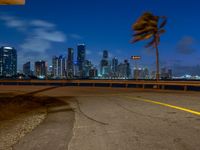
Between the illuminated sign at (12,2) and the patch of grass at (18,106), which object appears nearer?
the illuminated sign at (12,2)

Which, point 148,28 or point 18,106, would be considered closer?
point 18,106

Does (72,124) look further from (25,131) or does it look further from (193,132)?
(193,132)

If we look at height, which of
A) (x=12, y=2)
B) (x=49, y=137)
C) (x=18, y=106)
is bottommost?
(x=18, y=106)

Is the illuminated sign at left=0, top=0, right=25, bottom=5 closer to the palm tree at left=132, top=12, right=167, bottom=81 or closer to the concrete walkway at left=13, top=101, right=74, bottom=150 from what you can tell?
the concrete walkway at left=13, top=101, right=74, bottom=150

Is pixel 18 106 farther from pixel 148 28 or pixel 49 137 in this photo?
pixel 148 28

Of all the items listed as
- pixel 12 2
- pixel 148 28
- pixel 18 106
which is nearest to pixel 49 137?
pixel 12 2

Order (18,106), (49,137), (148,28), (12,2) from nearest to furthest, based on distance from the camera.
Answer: (49,137), (12,2), (18,106), (148,28)

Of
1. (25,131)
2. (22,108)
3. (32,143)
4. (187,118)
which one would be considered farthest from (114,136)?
(22,108)

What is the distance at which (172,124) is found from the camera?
858 cm

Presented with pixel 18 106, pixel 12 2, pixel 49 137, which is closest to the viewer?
pixel 49 137

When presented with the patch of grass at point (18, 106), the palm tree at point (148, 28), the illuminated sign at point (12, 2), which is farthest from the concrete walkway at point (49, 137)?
the palm tree at point (148, 28)

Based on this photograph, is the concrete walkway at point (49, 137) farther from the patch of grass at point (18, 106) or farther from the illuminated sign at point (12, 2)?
the illuminated sign at point (12, 2)

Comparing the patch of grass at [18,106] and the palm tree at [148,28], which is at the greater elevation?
the palm tree at [148,28]

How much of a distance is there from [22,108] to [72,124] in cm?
715
